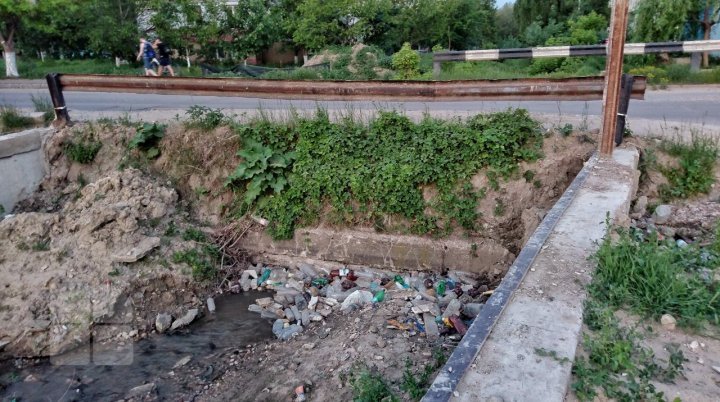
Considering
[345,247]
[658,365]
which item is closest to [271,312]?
[345,247]

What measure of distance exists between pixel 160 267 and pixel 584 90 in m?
6.15

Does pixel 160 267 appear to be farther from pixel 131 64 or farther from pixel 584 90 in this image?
pixel 131 64

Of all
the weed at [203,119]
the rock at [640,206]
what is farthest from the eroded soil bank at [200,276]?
the rock at [640,206]

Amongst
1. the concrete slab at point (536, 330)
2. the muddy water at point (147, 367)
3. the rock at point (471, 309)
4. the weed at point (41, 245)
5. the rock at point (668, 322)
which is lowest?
the muddy water at point (147, 367)

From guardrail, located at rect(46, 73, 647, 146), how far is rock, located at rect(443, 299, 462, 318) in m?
2.93

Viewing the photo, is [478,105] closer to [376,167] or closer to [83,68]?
[376,167]

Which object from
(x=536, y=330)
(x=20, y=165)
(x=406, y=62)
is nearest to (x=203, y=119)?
(x=20, y=165)

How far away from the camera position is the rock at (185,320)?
20.6 feet

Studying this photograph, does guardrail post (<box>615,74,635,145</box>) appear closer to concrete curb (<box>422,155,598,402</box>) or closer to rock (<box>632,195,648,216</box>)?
rock (<box>632,195,648,216</box>)

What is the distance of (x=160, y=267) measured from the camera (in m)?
6.84

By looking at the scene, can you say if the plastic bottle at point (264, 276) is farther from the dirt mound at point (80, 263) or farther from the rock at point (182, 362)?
the rock at point (182, 362)

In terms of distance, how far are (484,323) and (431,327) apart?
2330 millimetres

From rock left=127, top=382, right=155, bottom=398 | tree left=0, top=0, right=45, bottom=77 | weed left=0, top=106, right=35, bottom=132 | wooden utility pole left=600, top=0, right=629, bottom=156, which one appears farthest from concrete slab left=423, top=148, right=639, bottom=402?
tree left=0, top=0, right=45, bottom=77

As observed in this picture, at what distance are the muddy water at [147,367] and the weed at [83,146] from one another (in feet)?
12.3
